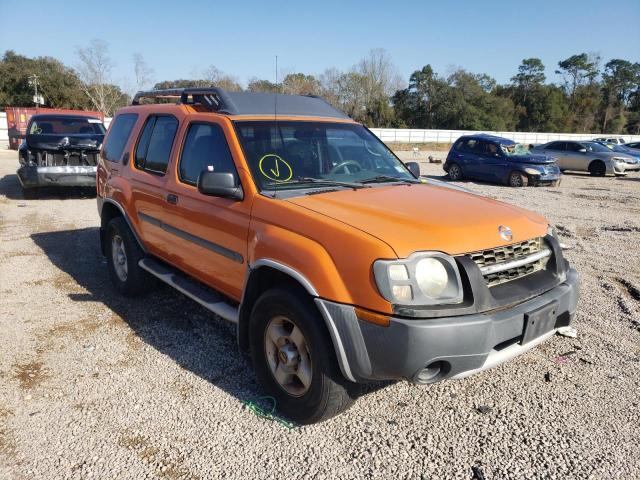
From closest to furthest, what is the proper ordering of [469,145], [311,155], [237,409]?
1. [237,409]
2. [311,155]
3. [469,145]

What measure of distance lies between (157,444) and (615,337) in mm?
3840

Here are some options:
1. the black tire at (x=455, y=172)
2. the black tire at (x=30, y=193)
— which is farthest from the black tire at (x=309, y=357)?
the black tire at (x=455, y=172)

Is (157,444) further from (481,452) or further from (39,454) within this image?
(481,452)

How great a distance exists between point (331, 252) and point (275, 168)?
3.57 feet

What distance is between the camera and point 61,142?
35.6 feet

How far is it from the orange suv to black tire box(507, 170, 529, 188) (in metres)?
12.8

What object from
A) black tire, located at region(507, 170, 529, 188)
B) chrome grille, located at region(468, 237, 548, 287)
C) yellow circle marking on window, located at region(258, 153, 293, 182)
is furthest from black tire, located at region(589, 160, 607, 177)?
yellow circle marking on window, located at region(258, 153, 293, 182)

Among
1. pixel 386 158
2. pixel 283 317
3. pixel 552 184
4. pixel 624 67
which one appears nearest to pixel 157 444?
pixel 283 317

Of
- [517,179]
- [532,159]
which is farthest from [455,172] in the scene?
[532,159]

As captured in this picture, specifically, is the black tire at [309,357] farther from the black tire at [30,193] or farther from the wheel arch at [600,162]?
the wheel arch at [600,162]

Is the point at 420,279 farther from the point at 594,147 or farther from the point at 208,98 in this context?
the point at 594,147

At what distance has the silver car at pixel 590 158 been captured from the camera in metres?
19.8

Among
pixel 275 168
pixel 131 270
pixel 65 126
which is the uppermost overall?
pixel 65 126

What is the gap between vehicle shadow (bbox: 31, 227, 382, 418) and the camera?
361 centimetres
